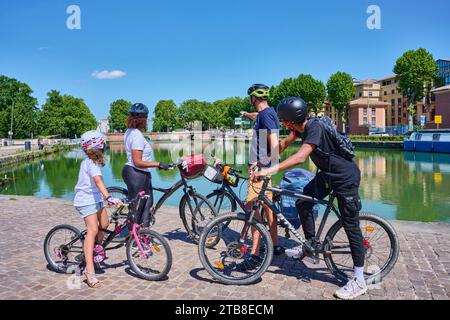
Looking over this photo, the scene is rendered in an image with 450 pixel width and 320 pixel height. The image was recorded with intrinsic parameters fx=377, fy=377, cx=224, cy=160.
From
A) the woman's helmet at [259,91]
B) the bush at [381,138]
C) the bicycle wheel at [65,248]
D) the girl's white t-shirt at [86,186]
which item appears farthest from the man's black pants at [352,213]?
the bush at [381,138]

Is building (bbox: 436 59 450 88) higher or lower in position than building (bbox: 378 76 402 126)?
higher

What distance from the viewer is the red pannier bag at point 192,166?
5355mm

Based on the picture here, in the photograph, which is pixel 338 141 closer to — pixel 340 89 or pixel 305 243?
pixel 305 243

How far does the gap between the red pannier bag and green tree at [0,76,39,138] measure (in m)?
73.0

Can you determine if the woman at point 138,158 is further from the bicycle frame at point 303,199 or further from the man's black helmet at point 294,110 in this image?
the man's black helmet at point 294,110

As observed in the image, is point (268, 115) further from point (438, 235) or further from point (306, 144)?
point (438, 235)

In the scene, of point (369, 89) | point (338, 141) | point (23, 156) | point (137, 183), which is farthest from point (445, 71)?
point (137, 183)

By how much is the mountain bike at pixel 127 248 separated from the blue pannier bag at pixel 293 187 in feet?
5.64

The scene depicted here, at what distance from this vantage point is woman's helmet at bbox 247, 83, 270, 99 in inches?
185

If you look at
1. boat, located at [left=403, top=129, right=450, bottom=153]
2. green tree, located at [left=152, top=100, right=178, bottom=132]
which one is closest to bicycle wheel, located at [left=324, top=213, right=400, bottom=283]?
boat, located at [left=403, top=129, right=450, bottom=153]

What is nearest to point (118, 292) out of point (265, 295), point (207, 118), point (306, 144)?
point (265, 295)

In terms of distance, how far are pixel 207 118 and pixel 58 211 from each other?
424ft

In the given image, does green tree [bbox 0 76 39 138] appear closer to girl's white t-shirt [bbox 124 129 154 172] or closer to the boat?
the boat

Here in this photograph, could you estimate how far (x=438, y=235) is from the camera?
6039mm
